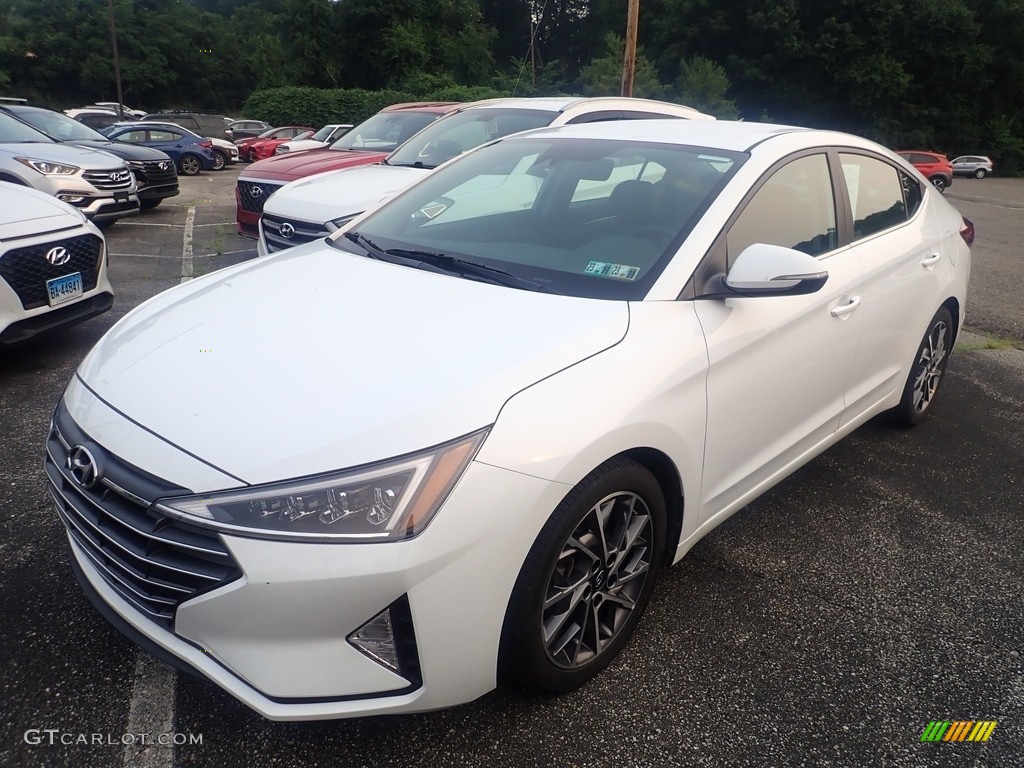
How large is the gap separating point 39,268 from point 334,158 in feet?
12.7

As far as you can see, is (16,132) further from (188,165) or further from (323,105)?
(323,105)

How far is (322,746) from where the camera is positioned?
1.99 m

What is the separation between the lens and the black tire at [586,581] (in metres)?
1.91

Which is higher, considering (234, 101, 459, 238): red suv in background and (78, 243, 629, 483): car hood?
(78, 243, 629, 483): car hood

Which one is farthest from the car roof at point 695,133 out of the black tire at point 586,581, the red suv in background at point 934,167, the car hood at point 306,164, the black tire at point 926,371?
the red suv in background at point 934,167

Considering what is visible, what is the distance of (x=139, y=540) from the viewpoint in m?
1.82

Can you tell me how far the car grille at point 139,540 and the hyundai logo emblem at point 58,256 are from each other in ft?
9.32

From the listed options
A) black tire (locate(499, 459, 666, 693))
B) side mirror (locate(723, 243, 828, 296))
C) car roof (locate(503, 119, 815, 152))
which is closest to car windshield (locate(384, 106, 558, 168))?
car roof (locate(503, 119, 815, 152))

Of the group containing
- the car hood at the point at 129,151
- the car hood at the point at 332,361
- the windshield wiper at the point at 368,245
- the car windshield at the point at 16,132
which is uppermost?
the windshield wiper at the point at 368,245

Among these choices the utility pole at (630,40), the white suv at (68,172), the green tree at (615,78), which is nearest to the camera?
the white suv at (68,172)

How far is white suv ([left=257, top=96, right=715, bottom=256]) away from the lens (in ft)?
18.8

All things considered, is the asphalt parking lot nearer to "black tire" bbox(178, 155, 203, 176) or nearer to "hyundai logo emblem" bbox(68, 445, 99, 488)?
"hyundai logo emblem" bbox(68, 445, 99, 488)

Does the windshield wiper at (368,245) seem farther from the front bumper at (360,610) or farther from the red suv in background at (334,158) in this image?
the red suv in background at (334,158)

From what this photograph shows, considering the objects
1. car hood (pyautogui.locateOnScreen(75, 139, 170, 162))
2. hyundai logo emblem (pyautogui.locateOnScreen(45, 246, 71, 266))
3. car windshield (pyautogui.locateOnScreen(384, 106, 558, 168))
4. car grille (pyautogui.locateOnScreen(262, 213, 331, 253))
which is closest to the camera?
hyundai logo emblem (pyautogui.locateOnScreen(45, 246, 71, 266))
